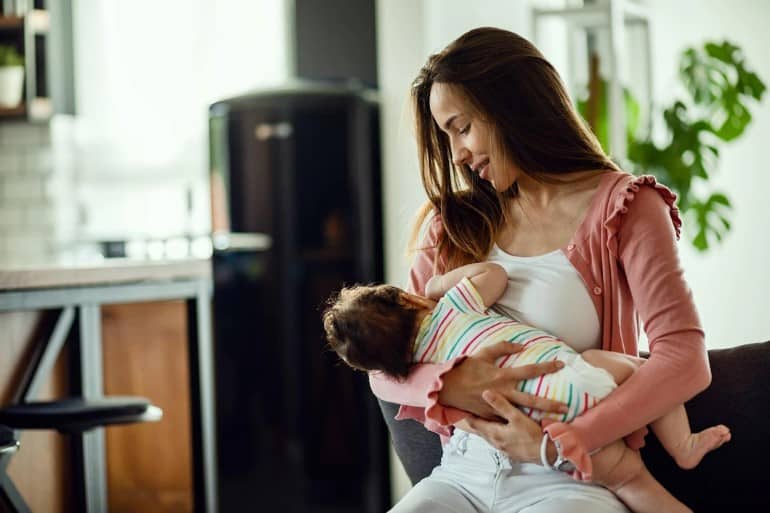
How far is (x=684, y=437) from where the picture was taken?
1740 millimetres

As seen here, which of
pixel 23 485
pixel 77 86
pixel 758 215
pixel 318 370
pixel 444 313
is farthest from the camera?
pixel 77 86

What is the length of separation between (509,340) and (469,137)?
1.28 feet

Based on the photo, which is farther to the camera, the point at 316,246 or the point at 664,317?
the point at 316,246

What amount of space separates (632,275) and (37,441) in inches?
85.2

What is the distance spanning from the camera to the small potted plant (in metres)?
5.59

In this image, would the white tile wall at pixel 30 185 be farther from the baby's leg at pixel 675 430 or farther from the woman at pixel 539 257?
the baby's leg at pixel 675 430

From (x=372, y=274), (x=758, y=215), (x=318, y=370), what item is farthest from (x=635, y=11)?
(x=318, y=370)

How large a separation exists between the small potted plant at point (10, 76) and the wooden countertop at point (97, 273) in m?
2.30

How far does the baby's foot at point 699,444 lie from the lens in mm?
1721

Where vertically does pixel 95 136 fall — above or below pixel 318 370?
above

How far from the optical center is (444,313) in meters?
1.87

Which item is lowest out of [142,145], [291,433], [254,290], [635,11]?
[291,433]

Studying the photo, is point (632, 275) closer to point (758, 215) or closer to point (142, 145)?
point (758, 215)

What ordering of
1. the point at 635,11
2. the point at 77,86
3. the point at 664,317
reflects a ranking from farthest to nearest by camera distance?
the point at 77,86, the point at 635,11, the point at 664,317
